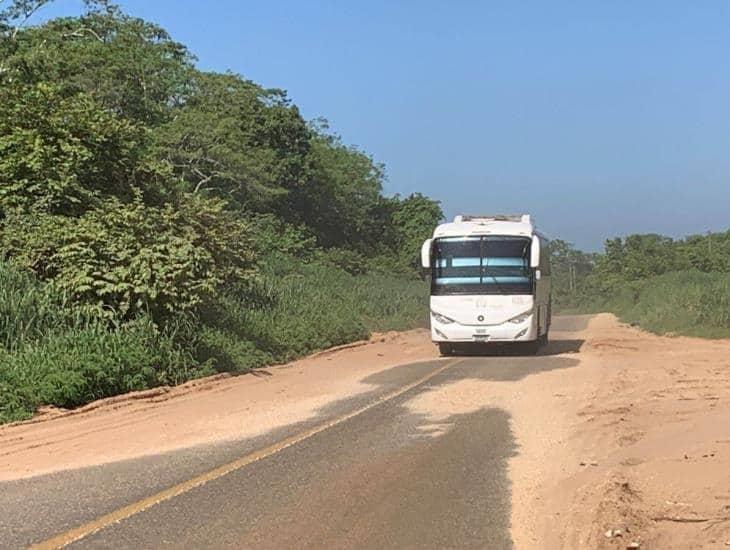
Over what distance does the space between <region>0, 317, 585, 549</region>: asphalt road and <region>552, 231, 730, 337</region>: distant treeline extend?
18405mm

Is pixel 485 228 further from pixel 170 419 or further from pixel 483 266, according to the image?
pixel 170 419

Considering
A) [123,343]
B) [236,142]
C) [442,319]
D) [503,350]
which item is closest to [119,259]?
[123,343]

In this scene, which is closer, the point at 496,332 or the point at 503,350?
the point at 496,332

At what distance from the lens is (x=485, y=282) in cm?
1977

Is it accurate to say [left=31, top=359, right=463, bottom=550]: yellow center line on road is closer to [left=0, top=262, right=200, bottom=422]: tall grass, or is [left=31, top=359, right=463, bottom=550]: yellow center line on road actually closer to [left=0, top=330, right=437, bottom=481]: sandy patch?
[left=0, top=330, right=437, bottom=481]: sandy patch

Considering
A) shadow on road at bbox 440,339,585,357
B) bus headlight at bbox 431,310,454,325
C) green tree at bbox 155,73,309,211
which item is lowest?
shadow on road at bbox 440,339,585,357

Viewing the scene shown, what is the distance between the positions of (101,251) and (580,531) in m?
11.5

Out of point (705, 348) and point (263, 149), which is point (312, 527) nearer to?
point (705, 348)

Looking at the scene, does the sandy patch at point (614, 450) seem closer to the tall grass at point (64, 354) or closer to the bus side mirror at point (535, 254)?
the bus side mirror at point (535, 254)

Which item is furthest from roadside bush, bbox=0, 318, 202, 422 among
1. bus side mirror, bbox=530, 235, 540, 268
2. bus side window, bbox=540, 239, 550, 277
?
bus side window, bbox=540, 239, 550, 277

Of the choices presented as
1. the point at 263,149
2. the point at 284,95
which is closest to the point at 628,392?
the point at 263,149

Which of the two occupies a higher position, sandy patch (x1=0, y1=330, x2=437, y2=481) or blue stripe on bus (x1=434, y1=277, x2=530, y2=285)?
blue stripe on bus (x1=434, y1=277, x2=530, y2=285)

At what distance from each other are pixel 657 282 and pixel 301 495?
46999 millimetres

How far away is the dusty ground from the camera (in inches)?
244
